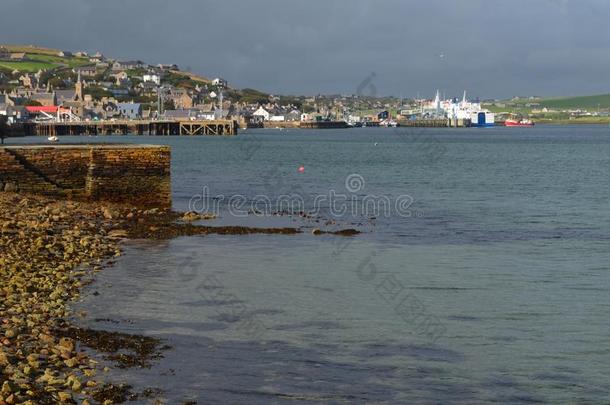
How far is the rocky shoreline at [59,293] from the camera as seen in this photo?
11242 millimetres

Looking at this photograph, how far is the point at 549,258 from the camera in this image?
80.3 ft

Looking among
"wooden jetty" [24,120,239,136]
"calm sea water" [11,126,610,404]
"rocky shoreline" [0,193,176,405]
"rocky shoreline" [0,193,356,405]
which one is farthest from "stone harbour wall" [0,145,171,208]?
"wooden jetty" [24,120,239,136]

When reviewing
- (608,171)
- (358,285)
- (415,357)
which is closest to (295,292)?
(358,285)

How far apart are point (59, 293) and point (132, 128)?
156003 millimetres

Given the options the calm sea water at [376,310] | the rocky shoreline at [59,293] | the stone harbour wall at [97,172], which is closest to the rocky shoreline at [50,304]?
the rocky shoreline at [59,293]

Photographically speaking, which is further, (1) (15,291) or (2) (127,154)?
(2) (127,154)

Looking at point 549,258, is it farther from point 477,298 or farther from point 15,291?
point 15,291

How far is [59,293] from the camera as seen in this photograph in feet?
54.1

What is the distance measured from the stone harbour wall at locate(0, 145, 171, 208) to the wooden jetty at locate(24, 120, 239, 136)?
12031cm

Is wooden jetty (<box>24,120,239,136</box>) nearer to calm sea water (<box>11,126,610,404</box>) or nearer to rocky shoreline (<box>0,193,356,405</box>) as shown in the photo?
calm sea water (<box>11,126,610,404</box>)

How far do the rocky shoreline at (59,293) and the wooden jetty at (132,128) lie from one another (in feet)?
421

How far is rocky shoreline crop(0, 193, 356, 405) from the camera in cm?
1124

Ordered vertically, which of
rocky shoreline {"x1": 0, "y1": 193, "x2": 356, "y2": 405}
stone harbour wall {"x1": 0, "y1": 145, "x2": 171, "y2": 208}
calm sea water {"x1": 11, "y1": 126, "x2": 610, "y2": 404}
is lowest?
calm sea water {"x1": 11, "y1": 126, "x2": 610, "y2": 404}

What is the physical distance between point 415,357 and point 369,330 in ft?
5.95
